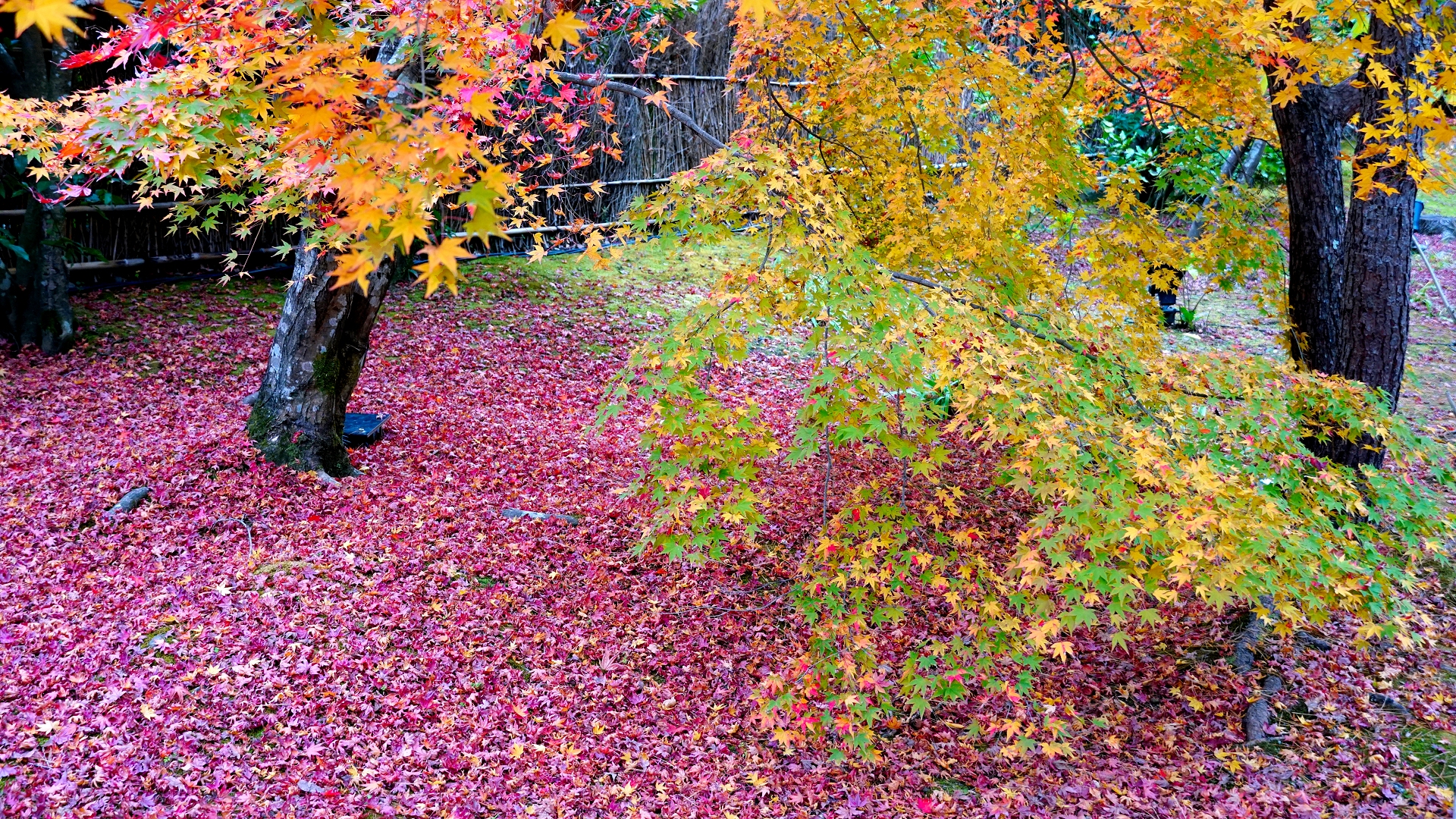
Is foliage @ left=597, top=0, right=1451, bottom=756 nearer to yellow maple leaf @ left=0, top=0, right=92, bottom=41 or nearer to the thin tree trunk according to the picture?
A: the thin tree trunk

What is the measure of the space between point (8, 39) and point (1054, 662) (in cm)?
887

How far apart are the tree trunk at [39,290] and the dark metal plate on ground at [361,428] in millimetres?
2586

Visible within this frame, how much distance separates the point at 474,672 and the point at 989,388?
2.82 m

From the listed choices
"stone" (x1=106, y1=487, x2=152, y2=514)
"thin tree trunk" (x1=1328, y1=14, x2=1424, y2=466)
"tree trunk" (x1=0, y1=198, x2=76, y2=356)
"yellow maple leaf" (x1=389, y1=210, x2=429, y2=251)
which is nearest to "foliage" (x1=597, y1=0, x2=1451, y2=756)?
"thin tree trunk" (x1=1328, y1=14, x2=1424, y2=466)

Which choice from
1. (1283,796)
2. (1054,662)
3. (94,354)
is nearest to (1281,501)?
(1283,796)

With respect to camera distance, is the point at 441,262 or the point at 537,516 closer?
the point at 441,262

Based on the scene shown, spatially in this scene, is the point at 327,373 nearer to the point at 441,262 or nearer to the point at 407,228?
the point at 407,228

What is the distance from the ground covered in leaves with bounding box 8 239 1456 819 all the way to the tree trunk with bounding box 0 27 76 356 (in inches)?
19.6

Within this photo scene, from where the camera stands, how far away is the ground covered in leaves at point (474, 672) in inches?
143

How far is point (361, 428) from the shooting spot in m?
6.21

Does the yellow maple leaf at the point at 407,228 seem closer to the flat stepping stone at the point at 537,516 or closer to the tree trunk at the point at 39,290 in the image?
the flat stepping stone at the point at 537,516

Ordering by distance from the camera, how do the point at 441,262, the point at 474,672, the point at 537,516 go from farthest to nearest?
the point at 537,516
the point at 474,672
the point at 441,262

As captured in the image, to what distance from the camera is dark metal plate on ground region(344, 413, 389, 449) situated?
20.1 ft

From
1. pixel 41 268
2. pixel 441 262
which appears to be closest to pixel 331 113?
pixel 441 262
